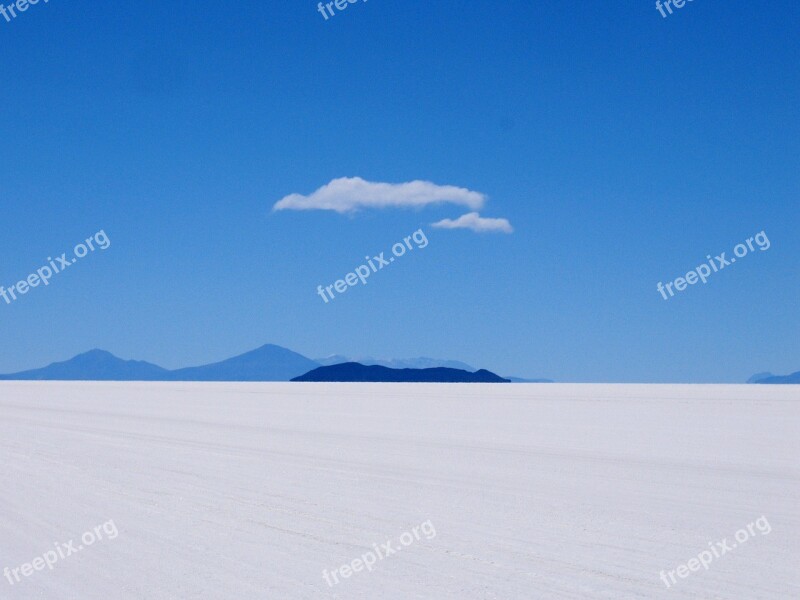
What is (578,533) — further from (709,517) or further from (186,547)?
(186,547)

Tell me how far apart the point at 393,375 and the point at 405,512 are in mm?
132277

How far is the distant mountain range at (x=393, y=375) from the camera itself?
135625mm

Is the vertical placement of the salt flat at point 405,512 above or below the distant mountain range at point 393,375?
below

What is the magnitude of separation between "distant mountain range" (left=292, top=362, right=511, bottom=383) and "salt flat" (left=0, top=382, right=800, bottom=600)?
115616mm

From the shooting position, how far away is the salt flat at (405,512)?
17.9ft

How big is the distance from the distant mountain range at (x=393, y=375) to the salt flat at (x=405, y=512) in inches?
4552

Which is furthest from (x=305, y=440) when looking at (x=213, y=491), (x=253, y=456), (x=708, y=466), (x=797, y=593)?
(x=797, y=593)

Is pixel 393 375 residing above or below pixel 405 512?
above

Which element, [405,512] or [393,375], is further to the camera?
[393,375]

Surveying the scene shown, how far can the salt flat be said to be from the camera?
546cm

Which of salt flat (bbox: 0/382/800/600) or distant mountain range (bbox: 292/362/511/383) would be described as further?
distant mountain range (bbox: 292/362/511/383)

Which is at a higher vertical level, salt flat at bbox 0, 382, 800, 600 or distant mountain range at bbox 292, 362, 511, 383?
distant mountain range at bbox 292, 362, 511, 383

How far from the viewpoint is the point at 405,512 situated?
25.6 feet

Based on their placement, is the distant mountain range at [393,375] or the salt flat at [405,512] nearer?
the salt flat at [405,512]
